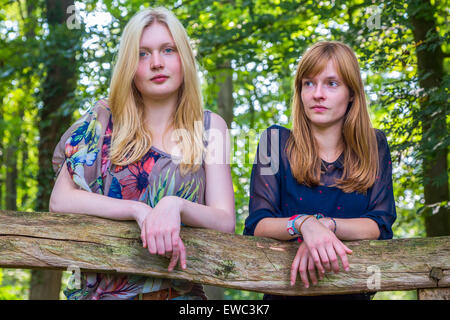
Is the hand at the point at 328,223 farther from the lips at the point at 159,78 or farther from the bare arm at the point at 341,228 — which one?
the lips at the point at 159,78

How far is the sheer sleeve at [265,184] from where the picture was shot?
7.96ft

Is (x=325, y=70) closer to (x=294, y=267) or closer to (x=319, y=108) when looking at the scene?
(x=319, y=108)

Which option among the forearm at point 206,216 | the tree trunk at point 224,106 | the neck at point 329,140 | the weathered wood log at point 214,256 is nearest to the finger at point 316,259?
the weathered wood log at point 214,256

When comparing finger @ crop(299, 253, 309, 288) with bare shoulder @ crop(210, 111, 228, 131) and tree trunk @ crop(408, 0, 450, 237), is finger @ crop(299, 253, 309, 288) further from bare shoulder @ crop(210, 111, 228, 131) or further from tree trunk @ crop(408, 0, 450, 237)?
tree trunk @ crop(408, 0, 450, 237)

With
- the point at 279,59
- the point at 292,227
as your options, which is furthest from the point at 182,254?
the point at 279,59

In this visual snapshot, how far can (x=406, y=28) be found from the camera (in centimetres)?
465

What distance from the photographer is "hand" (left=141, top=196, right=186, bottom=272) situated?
1859mm

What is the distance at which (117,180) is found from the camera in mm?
2273

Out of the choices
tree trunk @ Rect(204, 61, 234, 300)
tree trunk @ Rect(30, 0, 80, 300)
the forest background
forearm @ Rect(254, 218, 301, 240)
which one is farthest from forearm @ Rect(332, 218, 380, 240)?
tree trunk @ Rect(204, 61, 234, 300)

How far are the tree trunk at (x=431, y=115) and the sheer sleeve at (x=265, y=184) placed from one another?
6.32 ft

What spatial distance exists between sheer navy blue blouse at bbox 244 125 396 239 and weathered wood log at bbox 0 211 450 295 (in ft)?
0.94

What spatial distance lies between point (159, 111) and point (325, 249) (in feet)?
3.41
